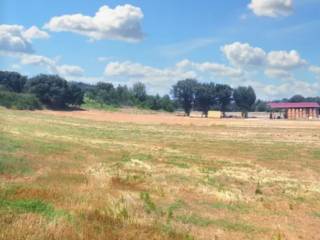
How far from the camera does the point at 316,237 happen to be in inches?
Answer: 503

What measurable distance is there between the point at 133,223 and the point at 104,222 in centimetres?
67

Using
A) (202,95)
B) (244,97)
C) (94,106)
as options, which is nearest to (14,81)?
(94,106)

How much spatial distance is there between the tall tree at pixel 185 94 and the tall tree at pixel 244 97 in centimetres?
1759

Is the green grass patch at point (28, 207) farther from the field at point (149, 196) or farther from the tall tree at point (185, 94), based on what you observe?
the tall tree at point (185, 94)

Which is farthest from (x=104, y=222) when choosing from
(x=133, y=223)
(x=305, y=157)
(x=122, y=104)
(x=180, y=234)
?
(x=122, y=104)

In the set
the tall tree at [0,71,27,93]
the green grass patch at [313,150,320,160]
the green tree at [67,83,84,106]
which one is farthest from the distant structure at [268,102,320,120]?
the green grass patch at [313,150,320,160]

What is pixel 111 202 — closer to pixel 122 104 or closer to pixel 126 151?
pixel 126 151

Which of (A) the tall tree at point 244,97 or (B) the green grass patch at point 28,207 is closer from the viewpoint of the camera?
(B) the green grass patch at point 28,207

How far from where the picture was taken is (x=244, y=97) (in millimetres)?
176625

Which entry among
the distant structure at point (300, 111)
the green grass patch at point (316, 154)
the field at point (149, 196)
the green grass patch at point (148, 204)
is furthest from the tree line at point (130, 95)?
the green grass patch at point (148, 204)

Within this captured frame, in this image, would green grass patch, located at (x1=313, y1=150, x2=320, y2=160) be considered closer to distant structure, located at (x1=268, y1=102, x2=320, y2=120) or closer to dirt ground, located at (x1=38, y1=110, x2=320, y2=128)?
dirt ground, located at (x1=38, y1=110, x2=320, y2=128)

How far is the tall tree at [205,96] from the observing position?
164 m

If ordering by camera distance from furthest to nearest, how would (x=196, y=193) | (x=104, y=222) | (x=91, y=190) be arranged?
(x=196, y=193)
(x=91, y=190)
(x=104, y=222)

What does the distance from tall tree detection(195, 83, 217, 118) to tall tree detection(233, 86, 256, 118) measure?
1160 cm
